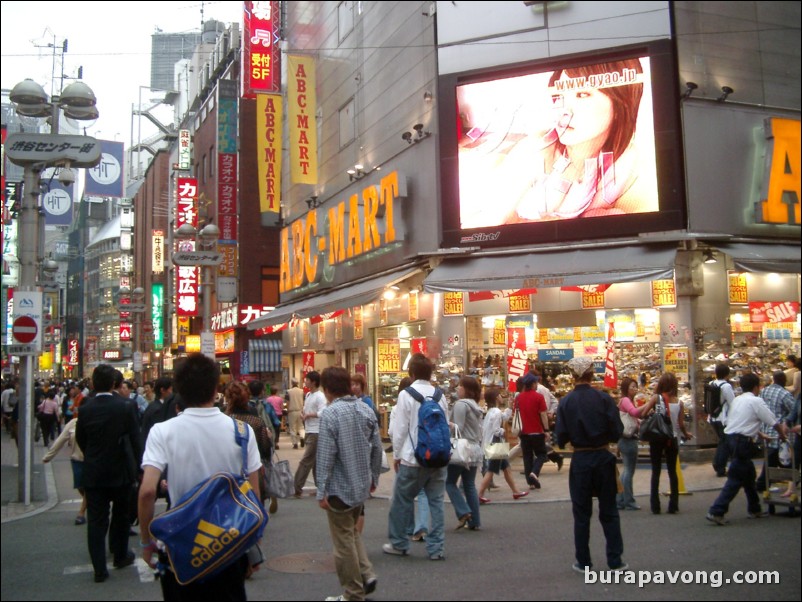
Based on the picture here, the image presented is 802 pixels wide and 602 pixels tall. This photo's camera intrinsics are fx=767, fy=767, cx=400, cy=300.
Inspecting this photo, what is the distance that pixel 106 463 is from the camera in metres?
6.91

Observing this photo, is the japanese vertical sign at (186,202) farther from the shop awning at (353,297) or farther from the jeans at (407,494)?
the jeans at (407,494)

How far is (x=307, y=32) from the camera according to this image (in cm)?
2339

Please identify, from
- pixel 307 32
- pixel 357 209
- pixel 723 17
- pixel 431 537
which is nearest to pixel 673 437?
pixel 431 537

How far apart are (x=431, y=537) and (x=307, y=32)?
1946 centimetres

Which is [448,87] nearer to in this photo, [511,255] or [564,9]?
[564,9]

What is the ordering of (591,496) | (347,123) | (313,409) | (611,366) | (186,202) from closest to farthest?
(591,496)
(313,409)
(611,366)
(347,123)
(186,202)

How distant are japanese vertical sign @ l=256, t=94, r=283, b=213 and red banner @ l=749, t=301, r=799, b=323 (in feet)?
50.6

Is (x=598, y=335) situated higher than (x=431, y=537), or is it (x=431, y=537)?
(x=598, y=335)

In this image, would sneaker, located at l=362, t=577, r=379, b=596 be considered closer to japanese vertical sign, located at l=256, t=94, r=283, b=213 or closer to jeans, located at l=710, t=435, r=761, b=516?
jeans, located at l=710, t=435, r=761, b=516

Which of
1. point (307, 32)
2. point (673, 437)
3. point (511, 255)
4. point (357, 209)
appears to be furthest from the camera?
point (307, 32)

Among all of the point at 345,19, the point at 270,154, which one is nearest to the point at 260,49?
the point at 270,154

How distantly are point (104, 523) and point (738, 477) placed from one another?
6531mm

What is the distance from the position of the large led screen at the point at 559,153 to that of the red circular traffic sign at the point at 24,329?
788 centimetres

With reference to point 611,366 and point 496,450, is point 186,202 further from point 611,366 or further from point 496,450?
Result: point 496,450
